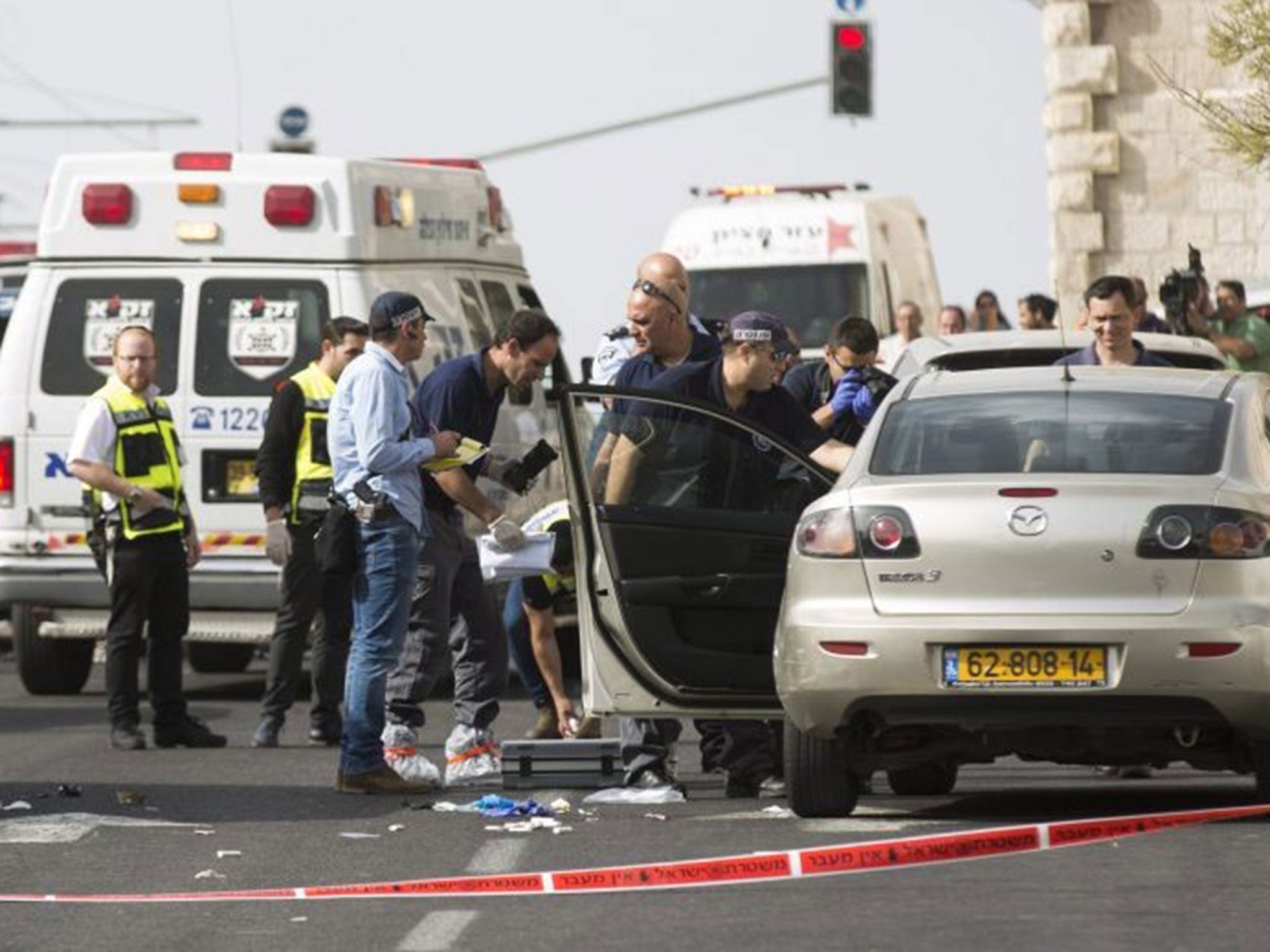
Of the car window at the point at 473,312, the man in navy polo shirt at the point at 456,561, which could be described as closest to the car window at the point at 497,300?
the car window at the point at 473,312

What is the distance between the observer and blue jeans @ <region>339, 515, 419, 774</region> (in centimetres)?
1384

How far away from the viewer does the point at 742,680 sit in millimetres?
13055

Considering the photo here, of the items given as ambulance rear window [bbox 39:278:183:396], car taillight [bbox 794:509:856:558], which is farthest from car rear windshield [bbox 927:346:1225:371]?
ambulance rear window [bbox 39:278:183:396]

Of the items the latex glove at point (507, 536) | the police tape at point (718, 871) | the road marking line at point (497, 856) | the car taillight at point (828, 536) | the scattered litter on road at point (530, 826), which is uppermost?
the car taillight at point (828, 536)

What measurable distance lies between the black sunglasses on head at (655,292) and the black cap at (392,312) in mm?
804

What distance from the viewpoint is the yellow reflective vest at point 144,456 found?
1645 centimetres

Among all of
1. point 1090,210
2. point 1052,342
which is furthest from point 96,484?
point 1090,210

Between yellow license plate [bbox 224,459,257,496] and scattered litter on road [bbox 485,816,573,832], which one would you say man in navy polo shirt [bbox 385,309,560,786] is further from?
yellow license plate [bbox 224,459,257,496]

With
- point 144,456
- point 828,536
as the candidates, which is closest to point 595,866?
point 828,536

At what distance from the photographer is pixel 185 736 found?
1634 cm

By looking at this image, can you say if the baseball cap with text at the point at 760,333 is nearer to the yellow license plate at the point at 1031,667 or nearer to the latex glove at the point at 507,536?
the latex glove at the point at 507,536

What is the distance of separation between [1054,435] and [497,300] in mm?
8602

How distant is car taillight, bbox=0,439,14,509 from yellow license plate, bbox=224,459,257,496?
3.47ft

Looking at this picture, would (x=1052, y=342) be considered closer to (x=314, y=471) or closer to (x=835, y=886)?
(x=314, y=471)
